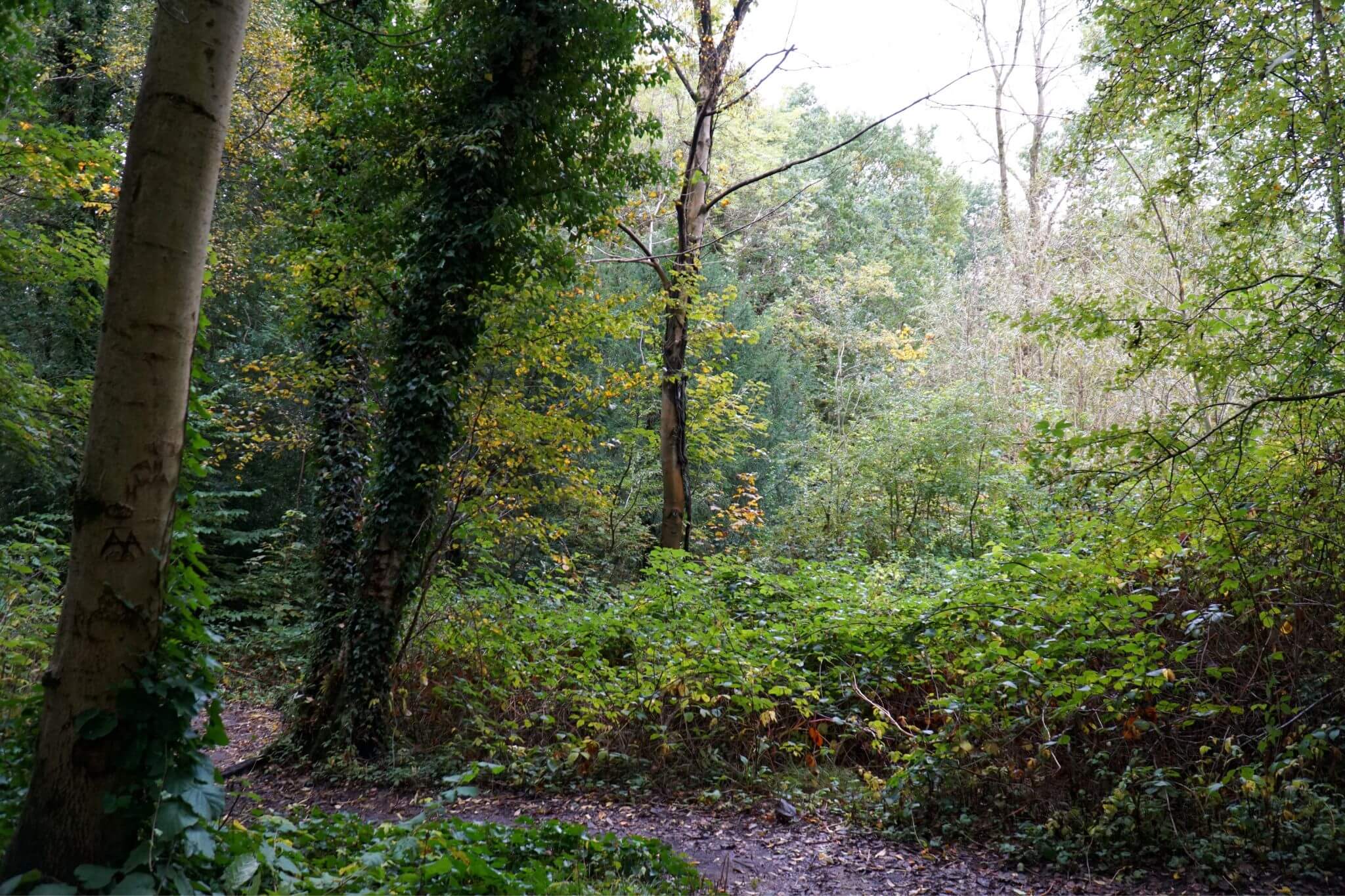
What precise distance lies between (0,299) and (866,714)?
15395mm

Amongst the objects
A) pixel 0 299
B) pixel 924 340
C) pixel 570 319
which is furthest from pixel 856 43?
pixel 0 299

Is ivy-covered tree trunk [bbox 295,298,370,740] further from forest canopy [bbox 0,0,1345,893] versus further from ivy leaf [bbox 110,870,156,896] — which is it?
ivy leaf [bbox 110,870,156,896]

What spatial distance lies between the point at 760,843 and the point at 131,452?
4.33 metres

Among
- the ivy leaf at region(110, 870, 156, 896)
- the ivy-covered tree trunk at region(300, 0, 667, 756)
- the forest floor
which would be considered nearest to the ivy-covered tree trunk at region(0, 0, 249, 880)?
the ivy leaf at region(110, 870, 156, 896)

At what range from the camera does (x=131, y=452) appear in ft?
8.64

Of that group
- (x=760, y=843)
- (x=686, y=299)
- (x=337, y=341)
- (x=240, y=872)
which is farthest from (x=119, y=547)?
(x=686, y=299)

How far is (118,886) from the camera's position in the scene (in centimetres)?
245

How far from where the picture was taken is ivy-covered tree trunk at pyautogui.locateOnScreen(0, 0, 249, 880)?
A: 2.54 metres

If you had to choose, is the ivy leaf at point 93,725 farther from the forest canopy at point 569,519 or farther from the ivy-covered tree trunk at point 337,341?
the ivy-covered tree trunk at point 337,341

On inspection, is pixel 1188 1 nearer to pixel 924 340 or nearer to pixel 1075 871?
pixel 1075 871

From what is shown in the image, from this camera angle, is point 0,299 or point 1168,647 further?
point 0,299

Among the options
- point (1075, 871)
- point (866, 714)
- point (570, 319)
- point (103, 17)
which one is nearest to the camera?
point (1075, 871)

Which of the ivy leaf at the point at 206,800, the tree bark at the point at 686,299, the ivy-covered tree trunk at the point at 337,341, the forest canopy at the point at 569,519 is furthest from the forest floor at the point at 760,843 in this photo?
the tree bark at the point at 686,299

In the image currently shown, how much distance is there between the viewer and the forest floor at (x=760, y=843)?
4.36m
